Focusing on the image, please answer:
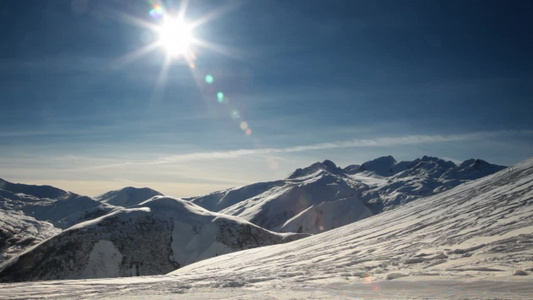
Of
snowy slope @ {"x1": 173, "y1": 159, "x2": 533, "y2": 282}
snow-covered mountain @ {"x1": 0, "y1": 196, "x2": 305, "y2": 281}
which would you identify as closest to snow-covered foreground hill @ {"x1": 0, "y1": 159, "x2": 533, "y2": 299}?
snowy slope @ {"x1": 173, "y1": 159, "x2": 533, "y2": 282}

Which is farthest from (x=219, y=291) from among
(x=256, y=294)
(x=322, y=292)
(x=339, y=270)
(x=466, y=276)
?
(x=466, y=276)

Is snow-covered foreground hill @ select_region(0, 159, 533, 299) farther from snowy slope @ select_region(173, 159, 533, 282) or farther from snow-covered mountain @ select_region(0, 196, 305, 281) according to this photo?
snow-covered mountain @ select_region(0, 196, 305, 281)

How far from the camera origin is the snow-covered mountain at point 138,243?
1651 inches

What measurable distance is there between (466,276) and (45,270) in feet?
153

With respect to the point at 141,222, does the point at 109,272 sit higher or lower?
lower

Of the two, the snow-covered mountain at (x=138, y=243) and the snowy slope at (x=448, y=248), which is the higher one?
the snowy slope at (x=448, y=248)

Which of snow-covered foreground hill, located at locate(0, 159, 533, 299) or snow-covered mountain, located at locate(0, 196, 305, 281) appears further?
snow-covered mountain, located at locate(0, 196, 305, 281)

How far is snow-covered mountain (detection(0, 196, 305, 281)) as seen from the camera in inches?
1651

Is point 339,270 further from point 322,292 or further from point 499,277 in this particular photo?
point 499,277

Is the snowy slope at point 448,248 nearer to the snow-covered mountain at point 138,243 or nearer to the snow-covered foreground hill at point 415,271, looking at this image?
the snow-covered foreground hill at point 415,271

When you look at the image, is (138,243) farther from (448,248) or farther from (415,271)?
(415,271)

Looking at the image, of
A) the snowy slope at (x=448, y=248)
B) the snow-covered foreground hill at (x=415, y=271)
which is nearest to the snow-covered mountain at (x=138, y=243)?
the snow-covered foreground hill at (x=415, y=271)

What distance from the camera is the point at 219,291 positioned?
9758mm

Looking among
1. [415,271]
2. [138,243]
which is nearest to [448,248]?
[415,271]
